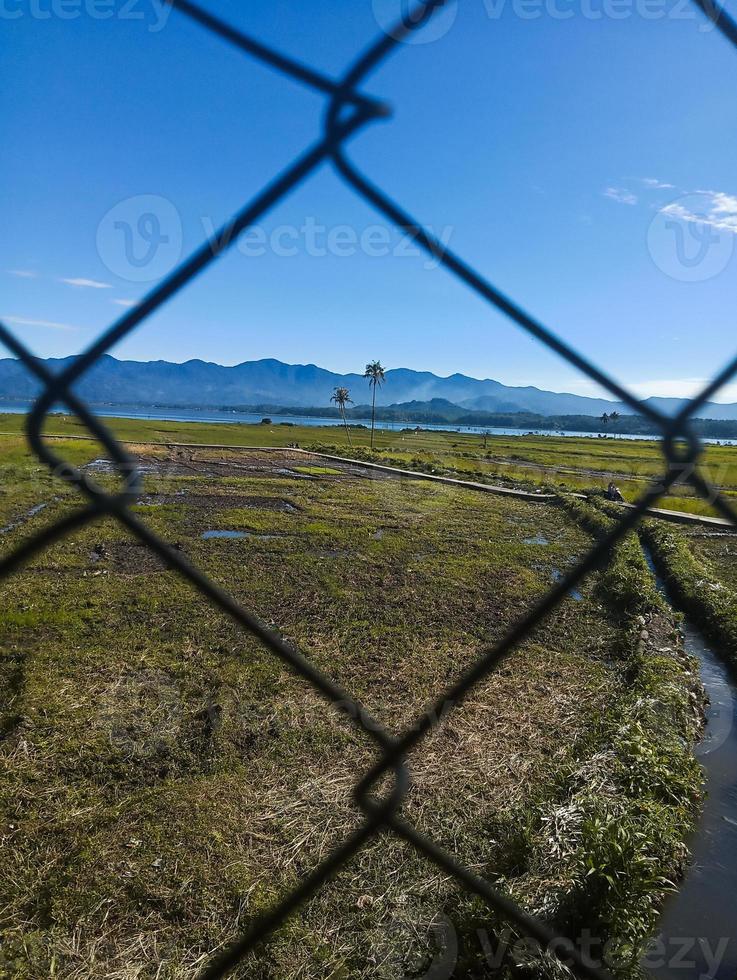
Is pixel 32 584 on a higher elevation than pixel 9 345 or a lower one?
lower

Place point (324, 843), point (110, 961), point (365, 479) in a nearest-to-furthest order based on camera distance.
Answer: point (110, 961) < point (324, 843) < point (365, 479)

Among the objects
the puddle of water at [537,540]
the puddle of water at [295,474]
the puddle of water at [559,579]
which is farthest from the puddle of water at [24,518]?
the puddle of water at [537,540]

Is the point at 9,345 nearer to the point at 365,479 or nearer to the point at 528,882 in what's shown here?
the point at 528,882

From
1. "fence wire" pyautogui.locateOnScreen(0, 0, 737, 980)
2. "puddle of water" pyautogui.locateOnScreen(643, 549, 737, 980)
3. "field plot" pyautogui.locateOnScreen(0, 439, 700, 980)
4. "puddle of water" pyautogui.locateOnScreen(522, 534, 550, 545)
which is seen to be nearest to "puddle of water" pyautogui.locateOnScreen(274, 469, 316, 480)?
"puddle of water" pyautogui.locateOnScreen(522, 534, 550, 545)

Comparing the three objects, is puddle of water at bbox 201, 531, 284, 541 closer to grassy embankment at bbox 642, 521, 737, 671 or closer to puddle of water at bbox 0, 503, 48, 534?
puddle of water at bbox 0, 503, 48, 534

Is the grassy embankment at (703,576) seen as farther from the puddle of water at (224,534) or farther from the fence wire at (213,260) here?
the puddle of water at (224,534)

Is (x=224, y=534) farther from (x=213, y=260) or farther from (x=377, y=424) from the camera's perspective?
(x=377, y=424)

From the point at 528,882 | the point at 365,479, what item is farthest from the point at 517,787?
the point at 365,479
